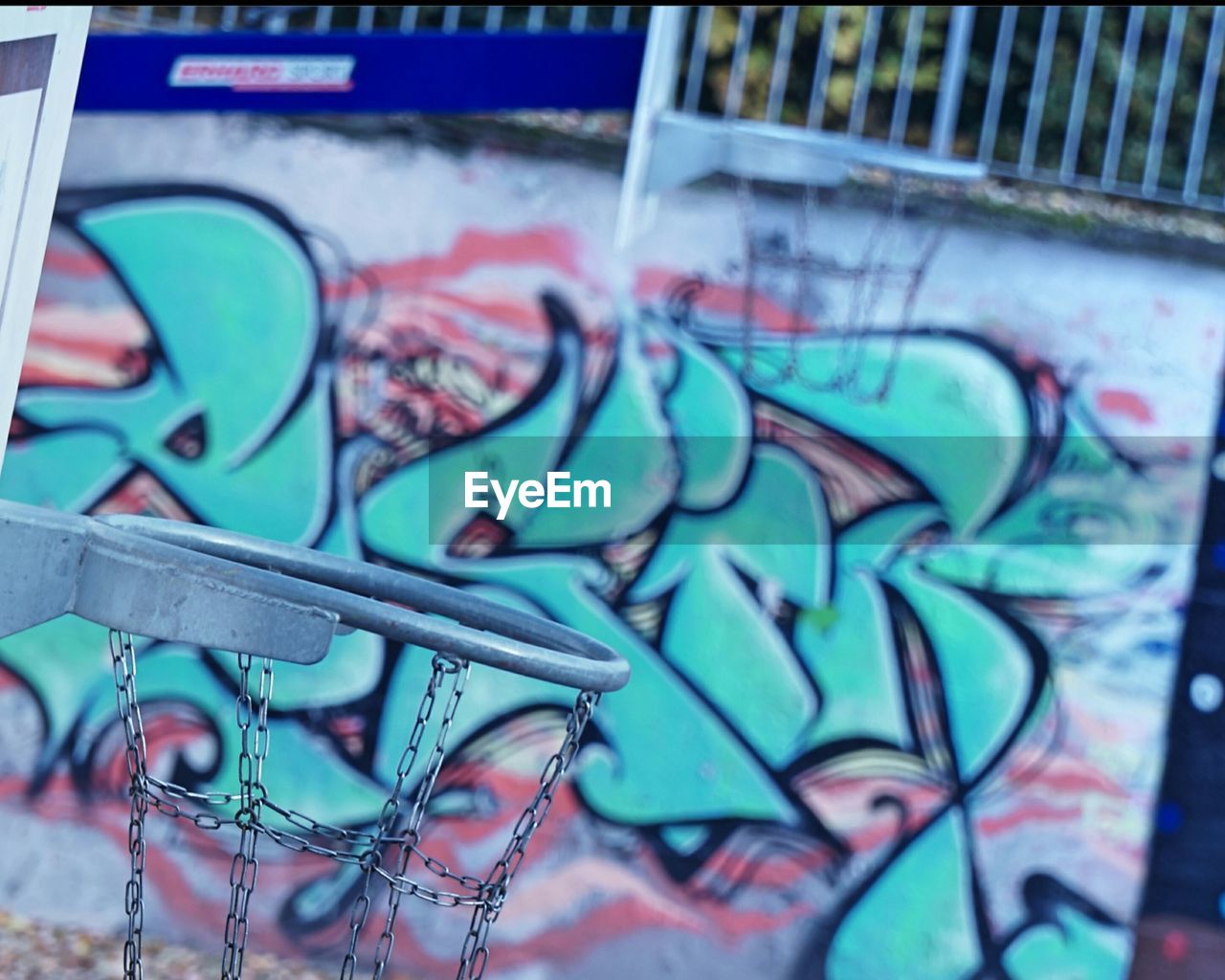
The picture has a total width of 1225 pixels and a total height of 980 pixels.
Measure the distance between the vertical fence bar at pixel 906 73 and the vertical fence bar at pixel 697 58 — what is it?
689mm

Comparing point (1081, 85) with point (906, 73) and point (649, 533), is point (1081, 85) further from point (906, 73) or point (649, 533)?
point (649, 533)

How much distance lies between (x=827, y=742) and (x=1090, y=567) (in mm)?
1043

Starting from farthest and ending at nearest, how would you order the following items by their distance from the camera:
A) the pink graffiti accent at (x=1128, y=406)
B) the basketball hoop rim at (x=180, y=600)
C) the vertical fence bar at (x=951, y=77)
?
the vertical fence bar at (x=951, y=77), the pink graffiti accent at (x=1128, y=406), the basketball hoop rim at (x=180, y=600)

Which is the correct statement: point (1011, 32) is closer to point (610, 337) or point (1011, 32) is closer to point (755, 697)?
point (610, 337)

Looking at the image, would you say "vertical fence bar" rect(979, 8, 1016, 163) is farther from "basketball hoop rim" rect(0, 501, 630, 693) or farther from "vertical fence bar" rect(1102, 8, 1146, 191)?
"basketball hoop rim" rect(0, 501, 630, 693)

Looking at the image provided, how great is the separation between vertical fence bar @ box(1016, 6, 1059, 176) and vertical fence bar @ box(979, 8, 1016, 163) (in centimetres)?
10

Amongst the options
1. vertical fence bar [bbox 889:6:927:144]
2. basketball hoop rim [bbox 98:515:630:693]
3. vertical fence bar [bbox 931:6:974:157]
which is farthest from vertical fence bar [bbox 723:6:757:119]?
basketball hoop rim [bbox 98:515:630:693]

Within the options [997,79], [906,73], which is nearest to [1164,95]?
[997,79]

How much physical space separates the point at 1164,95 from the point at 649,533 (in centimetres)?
239

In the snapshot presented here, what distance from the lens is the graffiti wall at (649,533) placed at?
450 centimetres

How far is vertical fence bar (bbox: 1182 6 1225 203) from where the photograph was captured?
476cm

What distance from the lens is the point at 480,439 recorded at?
4605 millimetres

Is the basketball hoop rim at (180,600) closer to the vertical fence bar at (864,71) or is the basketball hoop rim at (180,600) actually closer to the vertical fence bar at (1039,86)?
the vertical fence bar at (864,71)

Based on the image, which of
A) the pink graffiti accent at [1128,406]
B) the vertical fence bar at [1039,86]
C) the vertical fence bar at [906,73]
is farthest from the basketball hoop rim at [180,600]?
the vertical fence bar at [1039,86]
